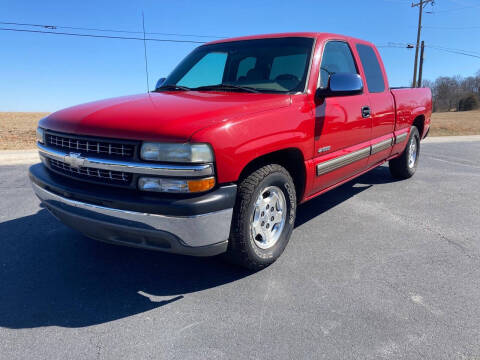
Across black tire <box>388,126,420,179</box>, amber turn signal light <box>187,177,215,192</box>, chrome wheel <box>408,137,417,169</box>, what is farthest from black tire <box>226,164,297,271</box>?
chrome wheel <box>408,137,417,169</box>

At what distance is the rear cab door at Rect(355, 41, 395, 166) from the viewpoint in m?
4.32

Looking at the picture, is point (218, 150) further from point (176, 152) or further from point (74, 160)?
point (74, 160)

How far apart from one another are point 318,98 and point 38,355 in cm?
277

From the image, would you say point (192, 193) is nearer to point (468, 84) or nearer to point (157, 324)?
point (157, 324)

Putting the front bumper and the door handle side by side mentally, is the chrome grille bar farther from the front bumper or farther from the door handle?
the door handle

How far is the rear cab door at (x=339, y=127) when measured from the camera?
3.38m

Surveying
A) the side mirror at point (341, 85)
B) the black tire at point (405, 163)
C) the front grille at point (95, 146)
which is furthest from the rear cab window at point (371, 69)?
the front grille at point (95, 146)

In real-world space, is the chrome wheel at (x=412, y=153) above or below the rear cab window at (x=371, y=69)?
below

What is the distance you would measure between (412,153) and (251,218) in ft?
14.5

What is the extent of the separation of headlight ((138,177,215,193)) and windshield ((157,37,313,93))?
1313 mm

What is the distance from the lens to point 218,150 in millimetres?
2344

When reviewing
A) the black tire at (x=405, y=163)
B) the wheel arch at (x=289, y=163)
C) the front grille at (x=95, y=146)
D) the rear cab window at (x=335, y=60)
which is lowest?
the black tire at (x=405, y=163)

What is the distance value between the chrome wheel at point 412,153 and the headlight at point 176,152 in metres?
4.56

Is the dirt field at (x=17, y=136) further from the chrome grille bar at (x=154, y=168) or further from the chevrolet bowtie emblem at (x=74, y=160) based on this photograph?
the chrome grille bar at (x=154, y=168)
